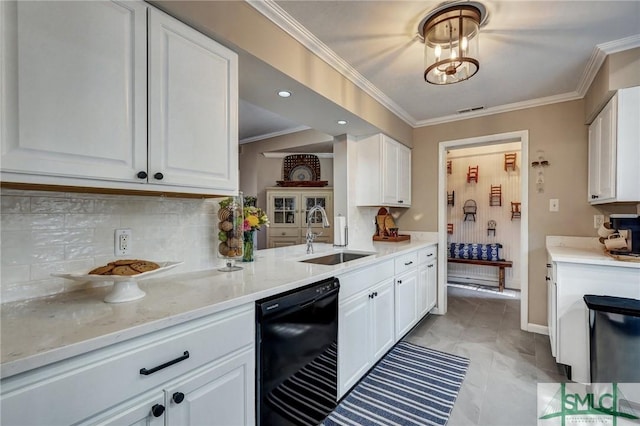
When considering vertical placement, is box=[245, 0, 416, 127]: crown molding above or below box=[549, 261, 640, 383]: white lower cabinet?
above

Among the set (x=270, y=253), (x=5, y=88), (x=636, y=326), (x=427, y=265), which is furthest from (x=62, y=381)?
(x=427, y=265)

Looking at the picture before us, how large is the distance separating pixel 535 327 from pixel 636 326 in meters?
1.43

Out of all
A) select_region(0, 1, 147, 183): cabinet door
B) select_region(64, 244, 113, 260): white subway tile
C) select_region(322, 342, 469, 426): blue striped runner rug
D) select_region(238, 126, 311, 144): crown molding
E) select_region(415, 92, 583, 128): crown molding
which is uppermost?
select_region(238, 126, 311, 144): crown molding

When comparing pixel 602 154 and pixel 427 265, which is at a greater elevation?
pixel 602 154

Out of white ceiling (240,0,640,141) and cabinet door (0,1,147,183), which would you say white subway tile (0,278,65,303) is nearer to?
cabinet door (0,1,147,183)

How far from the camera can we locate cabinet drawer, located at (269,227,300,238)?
535 centimetres

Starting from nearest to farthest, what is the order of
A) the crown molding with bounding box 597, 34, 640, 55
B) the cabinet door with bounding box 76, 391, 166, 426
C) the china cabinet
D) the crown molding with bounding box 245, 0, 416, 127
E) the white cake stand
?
the cabinet door with bounding box 76, 391, 166, 426, the white cake stand, the crown molding with bounding box 245, 0, 416, 127, the crown molding with bounding box 597, 34, 640, 55, the china cabinet

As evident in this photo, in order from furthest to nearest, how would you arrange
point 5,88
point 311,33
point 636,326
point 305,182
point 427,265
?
1. point 305,182
2. point 427,265
3. point 311,33
4. point 636,326
5. point 5,88

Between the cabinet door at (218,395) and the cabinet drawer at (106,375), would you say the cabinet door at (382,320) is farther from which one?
the cabinet drawer at (106,375)

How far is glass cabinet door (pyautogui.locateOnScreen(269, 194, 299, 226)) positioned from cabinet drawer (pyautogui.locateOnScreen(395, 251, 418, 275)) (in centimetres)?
275

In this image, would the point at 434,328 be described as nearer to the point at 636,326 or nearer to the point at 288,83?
the point at 636,326

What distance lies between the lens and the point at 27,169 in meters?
0.93

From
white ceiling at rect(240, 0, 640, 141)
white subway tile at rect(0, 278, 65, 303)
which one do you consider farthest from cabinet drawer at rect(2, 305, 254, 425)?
white ceiling at rect(240, 0, 640, 141)

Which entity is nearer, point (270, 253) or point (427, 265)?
point (270, 253)
